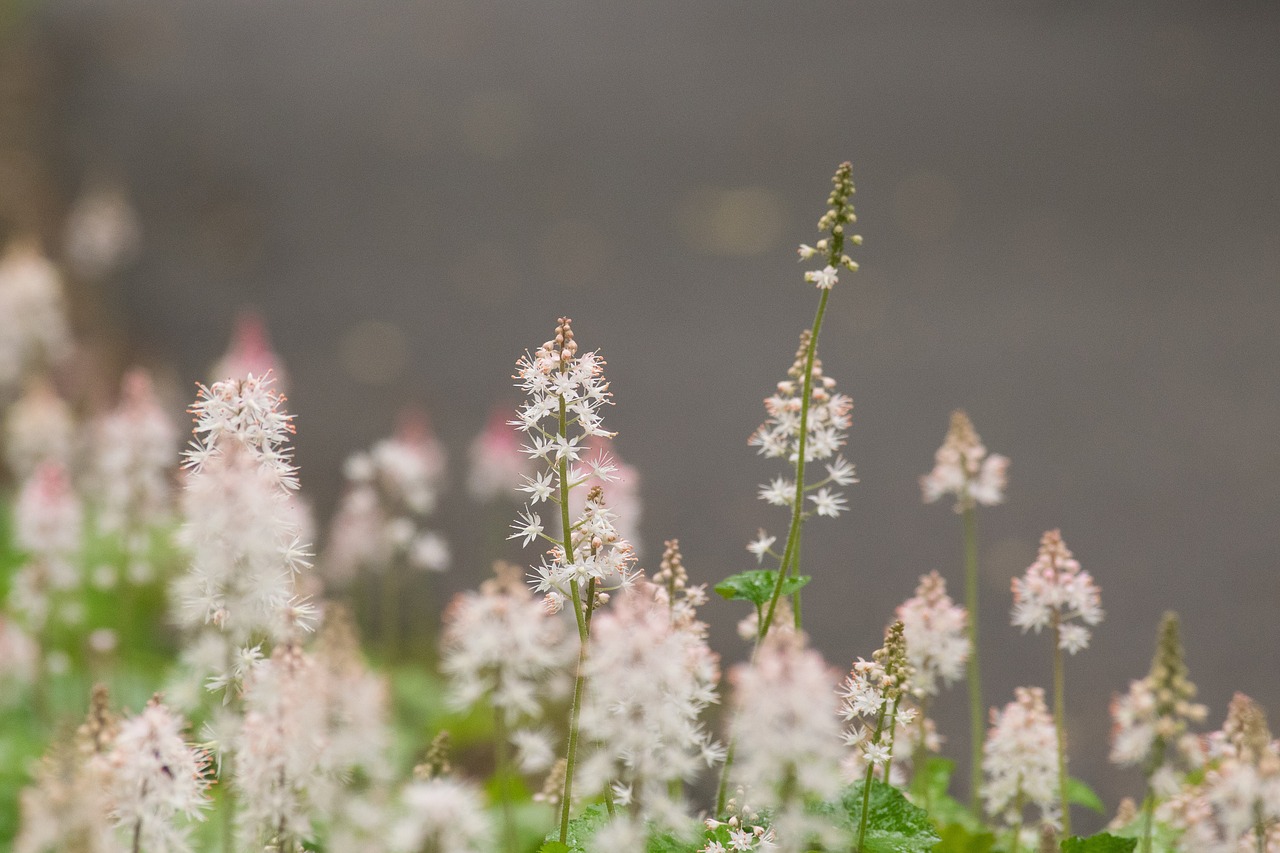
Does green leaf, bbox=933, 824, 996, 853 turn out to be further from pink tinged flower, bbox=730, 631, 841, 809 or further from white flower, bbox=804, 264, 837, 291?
white flower, bbox=804, 264, 837, 291

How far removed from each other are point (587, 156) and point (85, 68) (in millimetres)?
7515

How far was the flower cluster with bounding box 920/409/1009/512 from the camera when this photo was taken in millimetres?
3523

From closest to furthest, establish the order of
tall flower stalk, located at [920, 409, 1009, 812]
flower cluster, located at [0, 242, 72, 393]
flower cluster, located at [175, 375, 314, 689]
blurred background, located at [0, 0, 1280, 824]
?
flower cluster, located at [175, 375, 314, 689], tall flower stalk, located at [920, 409, 1009, 812], flower cluster, located at [0, 242, 72, 393], blurred background, located at [0, 0, 1280, 824]

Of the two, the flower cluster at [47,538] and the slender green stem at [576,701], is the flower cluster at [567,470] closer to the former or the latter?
the slender green stem at [576,701]

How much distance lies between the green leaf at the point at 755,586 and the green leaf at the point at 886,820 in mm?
458

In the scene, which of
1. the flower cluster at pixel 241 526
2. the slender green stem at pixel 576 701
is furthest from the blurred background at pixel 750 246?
the flower cluster at pixel 241 526

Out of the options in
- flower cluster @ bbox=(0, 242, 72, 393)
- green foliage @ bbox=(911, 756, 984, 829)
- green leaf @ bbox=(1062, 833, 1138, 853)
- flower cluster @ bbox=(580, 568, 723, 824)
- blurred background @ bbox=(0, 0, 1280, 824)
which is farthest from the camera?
blurred background @ bbox=(0, 0, 1280, 824)

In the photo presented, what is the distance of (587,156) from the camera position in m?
14.5

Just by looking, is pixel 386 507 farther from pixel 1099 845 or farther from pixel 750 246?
pixel 750 246

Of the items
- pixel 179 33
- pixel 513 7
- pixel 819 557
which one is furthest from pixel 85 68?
pixel 819 557

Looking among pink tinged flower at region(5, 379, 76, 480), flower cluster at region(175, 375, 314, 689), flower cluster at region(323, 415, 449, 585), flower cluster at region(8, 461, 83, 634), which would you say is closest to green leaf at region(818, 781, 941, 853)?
flower cluster at region(175, 375, 314, 689)

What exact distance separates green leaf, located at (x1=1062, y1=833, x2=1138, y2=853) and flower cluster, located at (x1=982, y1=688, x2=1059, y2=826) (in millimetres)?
414

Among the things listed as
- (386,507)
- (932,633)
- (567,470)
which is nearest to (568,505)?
(567,470)

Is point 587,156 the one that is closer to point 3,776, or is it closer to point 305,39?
point 305,39
